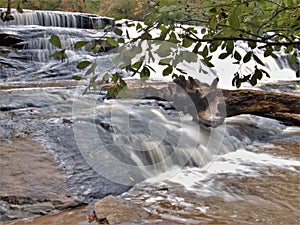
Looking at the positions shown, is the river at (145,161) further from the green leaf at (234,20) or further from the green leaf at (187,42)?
the green leaf at (234,20)

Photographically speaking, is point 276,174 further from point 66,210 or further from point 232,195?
point 66,210

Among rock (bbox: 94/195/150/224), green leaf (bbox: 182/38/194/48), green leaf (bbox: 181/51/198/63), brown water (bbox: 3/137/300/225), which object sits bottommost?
brown water (bbox: 3/137/300/225)

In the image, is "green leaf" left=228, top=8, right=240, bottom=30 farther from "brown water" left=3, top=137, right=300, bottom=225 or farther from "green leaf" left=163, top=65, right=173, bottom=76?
"brown water" left=3, top=137, right=300, bottom=225

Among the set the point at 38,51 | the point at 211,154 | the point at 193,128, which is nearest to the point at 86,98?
the point at 193,128

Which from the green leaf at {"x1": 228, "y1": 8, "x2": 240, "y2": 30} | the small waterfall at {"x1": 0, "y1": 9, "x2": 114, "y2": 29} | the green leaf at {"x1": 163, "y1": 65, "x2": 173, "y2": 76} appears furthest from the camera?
the small waterfall at {"x1": 0, "y1": 9, "x2": 114, "y2": 29}

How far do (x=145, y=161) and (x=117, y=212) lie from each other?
3.67 feet

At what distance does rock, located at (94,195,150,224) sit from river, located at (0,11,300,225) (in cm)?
9

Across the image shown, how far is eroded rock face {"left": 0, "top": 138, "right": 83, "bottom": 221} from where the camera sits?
229cm

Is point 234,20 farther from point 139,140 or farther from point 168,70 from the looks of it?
point 139,140

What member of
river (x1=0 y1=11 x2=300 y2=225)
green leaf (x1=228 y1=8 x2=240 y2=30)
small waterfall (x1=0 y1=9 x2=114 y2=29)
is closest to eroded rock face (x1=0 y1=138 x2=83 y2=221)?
river (x1=0 y1=11 x2=300 y2=225)

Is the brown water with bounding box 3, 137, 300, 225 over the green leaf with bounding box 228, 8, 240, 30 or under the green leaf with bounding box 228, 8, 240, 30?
under

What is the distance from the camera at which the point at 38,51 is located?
10.2 meters

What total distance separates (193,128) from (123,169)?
1.78 m

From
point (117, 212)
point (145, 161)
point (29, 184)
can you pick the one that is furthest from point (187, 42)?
point (145, 161)
